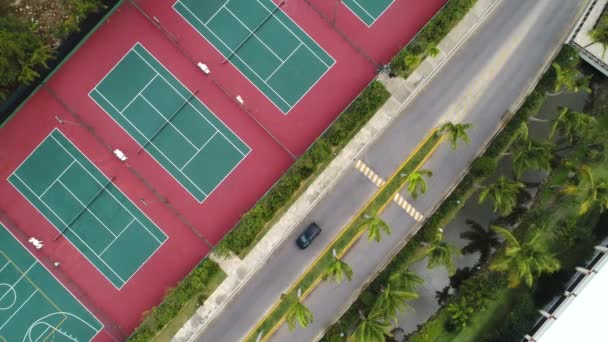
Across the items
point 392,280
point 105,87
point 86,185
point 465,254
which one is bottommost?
point 86,185

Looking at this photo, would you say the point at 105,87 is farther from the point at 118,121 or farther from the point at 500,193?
the point at 500,193

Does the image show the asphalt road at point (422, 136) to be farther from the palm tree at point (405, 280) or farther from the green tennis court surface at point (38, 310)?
the green tennis court surface at point (38, 310)

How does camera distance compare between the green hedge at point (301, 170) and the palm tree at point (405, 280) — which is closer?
the palm tree at point (405, 280)

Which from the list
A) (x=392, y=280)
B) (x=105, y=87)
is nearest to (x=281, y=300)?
(x=392, y=280)

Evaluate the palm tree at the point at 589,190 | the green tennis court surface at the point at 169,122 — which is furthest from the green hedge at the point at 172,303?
the palm tree at the point at 589,190

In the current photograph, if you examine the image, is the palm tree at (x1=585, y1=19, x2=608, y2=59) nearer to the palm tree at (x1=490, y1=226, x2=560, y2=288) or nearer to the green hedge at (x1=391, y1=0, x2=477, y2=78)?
the green hedge at (x1=391, y1=0, x2=477, y2=78)

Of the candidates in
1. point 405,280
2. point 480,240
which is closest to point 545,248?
point 480,240

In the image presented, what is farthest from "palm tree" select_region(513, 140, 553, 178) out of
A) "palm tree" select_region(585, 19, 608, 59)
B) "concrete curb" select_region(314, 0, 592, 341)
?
"palm tree" select_region(585, 19, 608, 59)
